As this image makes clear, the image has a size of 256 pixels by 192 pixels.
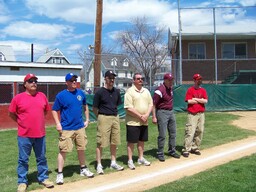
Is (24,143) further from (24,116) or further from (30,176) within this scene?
(30,176)

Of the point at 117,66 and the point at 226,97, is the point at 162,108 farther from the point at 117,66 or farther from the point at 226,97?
the point at 117,66

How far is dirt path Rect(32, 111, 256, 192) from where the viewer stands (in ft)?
18.3

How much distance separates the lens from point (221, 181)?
559 cm

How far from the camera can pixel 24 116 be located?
18.0ft

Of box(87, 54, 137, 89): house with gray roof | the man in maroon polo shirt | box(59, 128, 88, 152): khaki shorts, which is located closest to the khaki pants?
the man in maroon polo shirt

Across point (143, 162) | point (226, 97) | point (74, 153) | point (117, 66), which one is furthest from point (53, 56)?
point (143, 162)

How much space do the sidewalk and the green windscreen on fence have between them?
9.79 metres

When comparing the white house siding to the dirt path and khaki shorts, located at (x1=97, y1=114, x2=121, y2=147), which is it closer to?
the dirt path

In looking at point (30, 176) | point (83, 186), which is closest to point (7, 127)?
point (30, 176)

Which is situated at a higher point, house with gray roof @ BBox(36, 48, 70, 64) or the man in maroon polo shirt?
house with gray roof @ BBox(36, 48, 70, 64)

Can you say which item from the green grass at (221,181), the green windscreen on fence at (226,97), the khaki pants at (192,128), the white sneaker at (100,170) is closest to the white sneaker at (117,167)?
the white sneaker at (100,170)

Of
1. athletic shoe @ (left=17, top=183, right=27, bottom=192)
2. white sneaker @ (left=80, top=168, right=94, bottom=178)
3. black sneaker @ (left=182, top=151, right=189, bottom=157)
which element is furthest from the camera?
black sneaker @ (left=182, top=151, right=189, bottom=157)

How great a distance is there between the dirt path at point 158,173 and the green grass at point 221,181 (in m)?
0.30

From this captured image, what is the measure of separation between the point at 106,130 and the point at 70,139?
752mm
